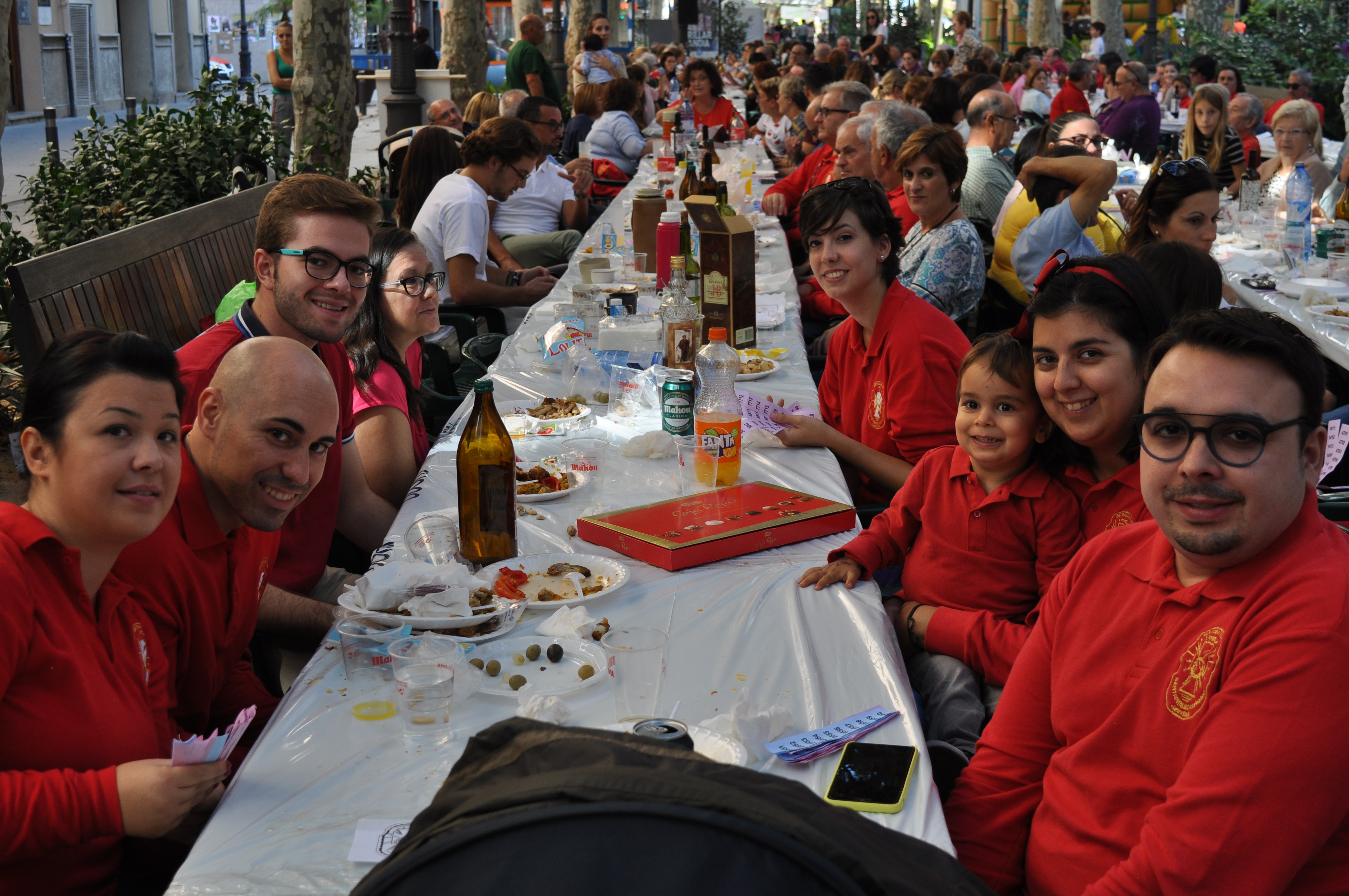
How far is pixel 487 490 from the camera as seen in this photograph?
7.88 ft

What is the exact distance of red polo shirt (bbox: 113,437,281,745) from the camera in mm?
2023

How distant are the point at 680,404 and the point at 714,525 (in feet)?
2.16

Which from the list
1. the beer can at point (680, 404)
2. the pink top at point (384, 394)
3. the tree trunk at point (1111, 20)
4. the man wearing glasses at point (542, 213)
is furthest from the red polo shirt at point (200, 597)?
the tree trunk at point (1111, 20)

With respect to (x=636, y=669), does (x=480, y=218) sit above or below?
above

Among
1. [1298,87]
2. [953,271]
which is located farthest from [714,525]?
[1298,87]

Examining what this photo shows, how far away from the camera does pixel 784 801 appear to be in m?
0.93

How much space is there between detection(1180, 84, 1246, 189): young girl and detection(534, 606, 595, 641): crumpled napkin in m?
7.69

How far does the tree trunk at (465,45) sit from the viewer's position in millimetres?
15242

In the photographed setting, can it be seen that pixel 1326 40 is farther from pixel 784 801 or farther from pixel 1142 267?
pixel 784 801

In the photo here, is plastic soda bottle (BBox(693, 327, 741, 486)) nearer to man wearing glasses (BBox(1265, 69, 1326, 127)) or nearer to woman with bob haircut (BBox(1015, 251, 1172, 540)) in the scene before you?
woman with bob haircut (BBox(1015, 251, 1172, 540))

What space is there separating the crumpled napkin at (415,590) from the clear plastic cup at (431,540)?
18 cm

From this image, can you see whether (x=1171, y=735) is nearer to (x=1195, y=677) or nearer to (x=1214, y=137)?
(x=1195, y=677)

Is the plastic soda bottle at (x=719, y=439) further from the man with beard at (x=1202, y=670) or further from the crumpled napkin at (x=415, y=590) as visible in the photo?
the man with beard at (x=1202, y=670)

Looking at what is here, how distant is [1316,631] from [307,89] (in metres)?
8.96
